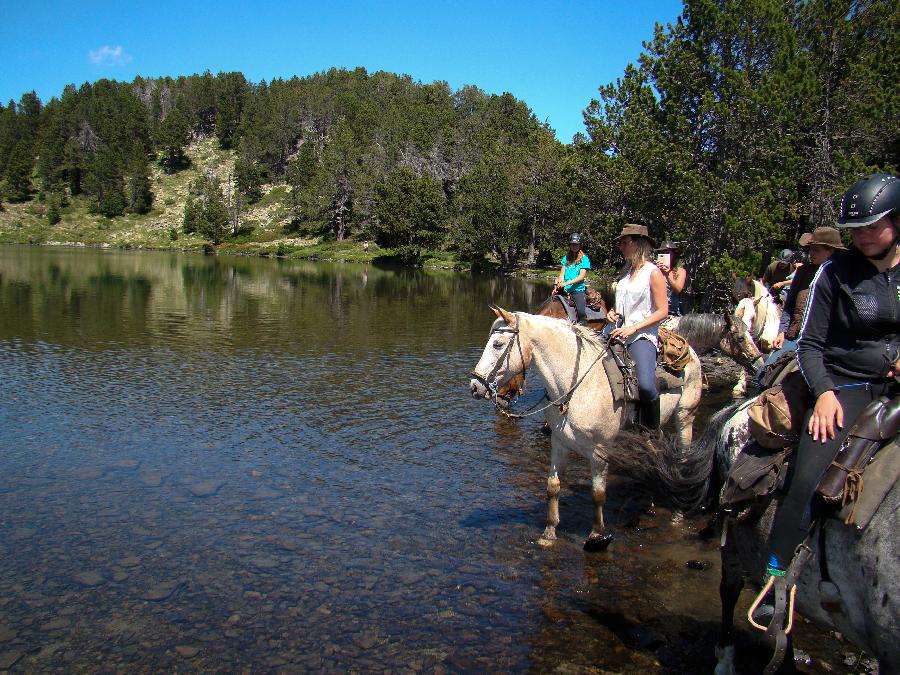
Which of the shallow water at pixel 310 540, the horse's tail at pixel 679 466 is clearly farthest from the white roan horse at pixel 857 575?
the shallow water at pixel 310 540

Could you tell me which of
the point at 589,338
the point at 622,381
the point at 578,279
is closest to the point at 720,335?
the point at 578,279

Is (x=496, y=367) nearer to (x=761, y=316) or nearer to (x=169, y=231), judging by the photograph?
(x=761, y=316)

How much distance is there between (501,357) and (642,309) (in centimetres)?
188

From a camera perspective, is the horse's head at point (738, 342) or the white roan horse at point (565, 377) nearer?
the white roan horse at point (565, 377)

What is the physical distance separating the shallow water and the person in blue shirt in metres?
2.84

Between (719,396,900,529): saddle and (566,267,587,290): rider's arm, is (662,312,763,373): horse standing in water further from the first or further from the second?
(719,396,900,529): saddle

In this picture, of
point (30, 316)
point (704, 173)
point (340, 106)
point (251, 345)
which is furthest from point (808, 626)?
point (340, 106)

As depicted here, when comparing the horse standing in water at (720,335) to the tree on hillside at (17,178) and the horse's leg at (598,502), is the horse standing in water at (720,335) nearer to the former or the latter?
the horse's leg at (598,502)

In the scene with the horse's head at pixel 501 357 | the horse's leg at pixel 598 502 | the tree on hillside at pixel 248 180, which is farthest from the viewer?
the tree on hillside at pixel 248 180

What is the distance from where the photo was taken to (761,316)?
1465 centimetres

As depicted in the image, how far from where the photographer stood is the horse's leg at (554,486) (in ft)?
24.6

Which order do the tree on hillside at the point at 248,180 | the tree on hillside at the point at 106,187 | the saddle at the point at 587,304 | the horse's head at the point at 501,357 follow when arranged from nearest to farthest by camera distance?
the horse's head at the point at 501,357 → the saddle at the point at 587,304 → the tree on hillside at the point at 106,187 → the tree on hillside at the point at 248,180

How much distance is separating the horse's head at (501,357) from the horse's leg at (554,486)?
989 mm

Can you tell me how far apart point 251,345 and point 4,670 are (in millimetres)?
16487
